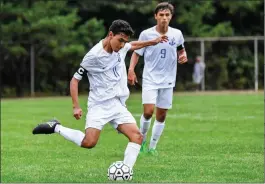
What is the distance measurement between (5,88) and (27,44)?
7.94ft

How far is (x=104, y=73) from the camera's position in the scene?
962 cm

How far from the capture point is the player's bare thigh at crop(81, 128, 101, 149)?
9578 millimetres

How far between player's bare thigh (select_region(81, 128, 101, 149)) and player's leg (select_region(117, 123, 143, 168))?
0.28 meters

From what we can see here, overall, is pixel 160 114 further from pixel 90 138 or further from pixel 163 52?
pixel 90 138

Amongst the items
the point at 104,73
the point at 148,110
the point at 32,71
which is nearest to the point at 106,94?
the point at 104,73

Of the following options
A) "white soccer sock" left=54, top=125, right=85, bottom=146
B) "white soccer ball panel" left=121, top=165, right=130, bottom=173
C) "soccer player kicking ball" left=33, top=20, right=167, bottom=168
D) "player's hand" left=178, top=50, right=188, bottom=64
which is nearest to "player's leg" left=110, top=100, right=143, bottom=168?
"soccer player kicking ball" left=33, top=20, right=167, bottom=168

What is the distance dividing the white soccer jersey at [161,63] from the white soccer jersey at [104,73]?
2.62m

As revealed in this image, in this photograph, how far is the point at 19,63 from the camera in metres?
39.1

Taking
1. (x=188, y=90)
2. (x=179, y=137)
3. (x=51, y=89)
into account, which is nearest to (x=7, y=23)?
(x=51, y=89)

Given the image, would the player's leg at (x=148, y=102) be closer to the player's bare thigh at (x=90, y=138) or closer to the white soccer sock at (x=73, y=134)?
the white soccer sock at (x=73, y=134)

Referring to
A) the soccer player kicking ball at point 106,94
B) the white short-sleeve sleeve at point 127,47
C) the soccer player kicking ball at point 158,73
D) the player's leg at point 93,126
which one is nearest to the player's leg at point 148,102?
the soccer player kicking ball at point 158,73

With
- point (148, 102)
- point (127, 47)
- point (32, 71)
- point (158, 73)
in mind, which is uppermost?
point (127, 47)

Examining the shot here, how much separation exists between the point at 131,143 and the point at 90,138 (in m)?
0.51

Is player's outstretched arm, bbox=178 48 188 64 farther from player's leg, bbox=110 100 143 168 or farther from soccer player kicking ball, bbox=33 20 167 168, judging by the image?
player's leg, bbox=110 100 143 168
